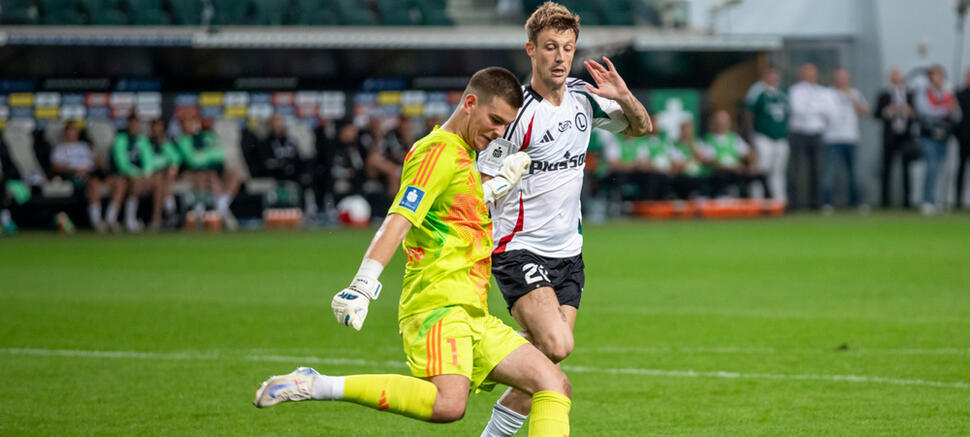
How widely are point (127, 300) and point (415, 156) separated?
844 cm

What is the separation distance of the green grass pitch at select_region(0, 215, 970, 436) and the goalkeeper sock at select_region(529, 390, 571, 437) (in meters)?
1.50

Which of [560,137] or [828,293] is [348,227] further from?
[560,137]

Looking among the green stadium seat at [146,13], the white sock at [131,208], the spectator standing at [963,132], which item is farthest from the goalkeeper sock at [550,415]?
the spectator standing at [963,132]

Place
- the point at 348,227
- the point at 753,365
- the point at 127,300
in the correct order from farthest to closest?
1. the point at 348,227
2. the point at 127,300
3. the point at 753,365

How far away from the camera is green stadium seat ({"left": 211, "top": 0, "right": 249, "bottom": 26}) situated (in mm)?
25531

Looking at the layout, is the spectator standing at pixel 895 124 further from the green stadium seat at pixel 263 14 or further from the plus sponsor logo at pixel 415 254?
the plus sponsor logo at pixel 415 254

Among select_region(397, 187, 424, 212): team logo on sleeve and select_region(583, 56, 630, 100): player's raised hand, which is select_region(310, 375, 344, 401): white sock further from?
select_region(583, 56, 630, 100): player's raised hand

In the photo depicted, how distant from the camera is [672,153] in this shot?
1000 inches

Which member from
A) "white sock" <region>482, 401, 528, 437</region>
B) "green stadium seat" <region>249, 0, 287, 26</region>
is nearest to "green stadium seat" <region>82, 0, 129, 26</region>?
"green stadium seat" <region>249, 0, 287, 26</region>

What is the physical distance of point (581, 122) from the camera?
6332 mm

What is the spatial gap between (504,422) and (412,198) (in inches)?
55.4

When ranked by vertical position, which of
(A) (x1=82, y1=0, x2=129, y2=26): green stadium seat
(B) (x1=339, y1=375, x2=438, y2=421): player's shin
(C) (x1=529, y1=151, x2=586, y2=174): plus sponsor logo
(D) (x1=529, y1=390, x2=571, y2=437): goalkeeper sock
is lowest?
(D) (x1=529, y1=390, x2=571, y2=437): goalkeeper sock

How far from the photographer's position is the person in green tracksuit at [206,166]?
23141mm

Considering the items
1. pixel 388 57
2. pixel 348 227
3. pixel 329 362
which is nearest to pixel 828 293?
pixel 329 362
